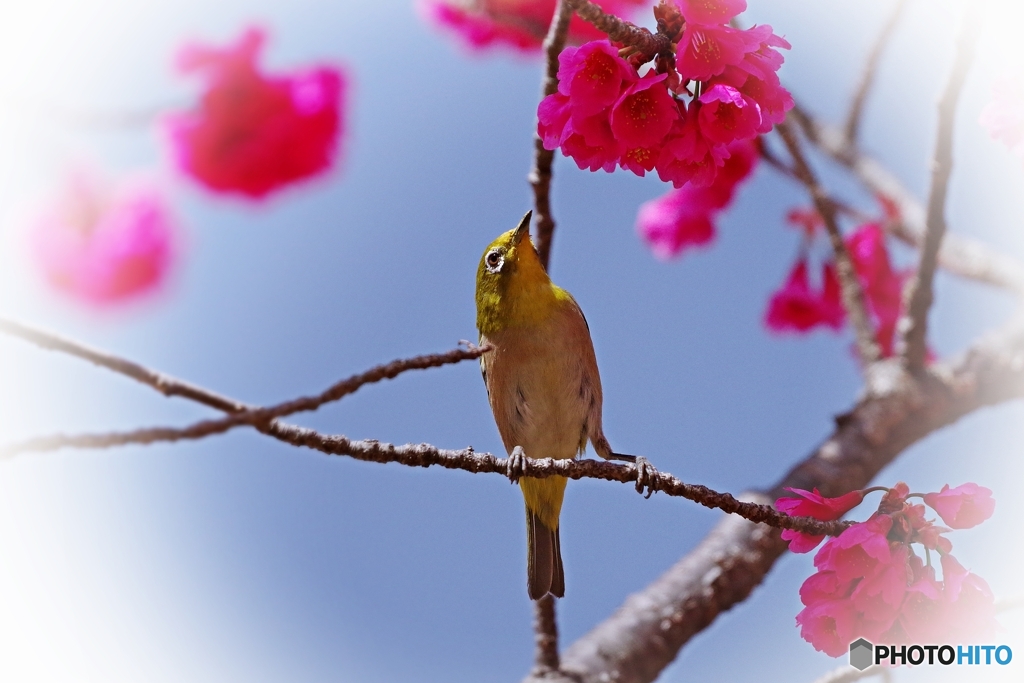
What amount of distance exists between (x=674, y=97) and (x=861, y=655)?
132 cm

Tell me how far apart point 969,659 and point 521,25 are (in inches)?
99.9

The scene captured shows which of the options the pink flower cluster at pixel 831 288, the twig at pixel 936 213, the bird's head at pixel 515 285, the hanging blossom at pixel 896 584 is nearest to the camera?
the hanging blossom at pixel 896 584

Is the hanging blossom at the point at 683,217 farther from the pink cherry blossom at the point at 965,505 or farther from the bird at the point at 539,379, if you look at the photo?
the pink cherry blossom at the point at 965,505

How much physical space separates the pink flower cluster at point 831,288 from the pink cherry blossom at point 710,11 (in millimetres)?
2459

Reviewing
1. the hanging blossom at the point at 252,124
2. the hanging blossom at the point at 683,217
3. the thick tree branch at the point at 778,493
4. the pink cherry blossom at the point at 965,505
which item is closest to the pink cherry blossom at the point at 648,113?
the pink cherry blossom at the point at 965,505

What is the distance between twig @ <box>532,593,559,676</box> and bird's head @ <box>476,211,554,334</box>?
93cm

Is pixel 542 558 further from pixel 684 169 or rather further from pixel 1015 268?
pixel 1015 268

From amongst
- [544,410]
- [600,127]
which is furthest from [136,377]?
[544,410]

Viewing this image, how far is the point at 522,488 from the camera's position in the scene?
2977 millimetres

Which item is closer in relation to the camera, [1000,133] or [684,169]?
[684,169]

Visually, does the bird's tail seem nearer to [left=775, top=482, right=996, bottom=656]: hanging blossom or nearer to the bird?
the bird

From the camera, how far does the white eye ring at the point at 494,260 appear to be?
9.61 ft

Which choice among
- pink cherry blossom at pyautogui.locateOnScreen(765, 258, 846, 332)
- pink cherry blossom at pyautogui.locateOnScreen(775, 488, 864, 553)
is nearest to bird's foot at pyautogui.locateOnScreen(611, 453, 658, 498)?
pink cherry blossom at pyautogui.locateOnScreen(775, 488, 864, 553)

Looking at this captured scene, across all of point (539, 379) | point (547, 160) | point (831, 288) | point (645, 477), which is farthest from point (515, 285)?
point (831, 288)
